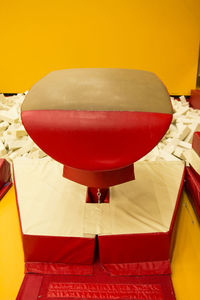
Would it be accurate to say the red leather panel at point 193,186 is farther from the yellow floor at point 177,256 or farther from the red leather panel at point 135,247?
the red leather panel at point 135,247

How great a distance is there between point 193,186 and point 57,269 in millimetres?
632

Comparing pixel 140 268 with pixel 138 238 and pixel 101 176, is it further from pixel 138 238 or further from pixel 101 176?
pixel 101 176

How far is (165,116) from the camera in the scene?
0.63m

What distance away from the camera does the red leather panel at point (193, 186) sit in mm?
969

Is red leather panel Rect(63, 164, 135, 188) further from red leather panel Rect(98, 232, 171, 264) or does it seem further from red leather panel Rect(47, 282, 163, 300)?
red leather panel Rect(47, 282, 163, 300)

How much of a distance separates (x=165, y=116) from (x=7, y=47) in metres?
3.20

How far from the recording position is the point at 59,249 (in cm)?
79

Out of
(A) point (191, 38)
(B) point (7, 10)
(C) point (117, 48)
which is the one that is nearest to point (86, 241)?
(C) point (117, 48)

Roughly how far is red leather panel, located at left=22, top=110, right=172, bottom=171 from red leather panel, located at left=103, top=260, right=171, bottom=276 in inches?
14.7

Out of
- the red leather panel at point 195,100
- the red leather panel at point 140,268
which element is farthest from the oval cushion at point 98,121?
the red leather panel at point 195,100

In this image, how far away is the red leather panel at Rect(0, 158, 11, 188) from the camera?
45.5 inches

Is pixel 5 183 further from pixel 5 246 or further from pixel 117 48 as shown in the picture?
pixel 117 48

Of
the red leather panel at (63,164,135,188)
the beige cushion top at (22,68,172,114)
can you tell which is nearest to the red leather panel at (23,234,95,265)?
the red leather panel at (63,164,135,188)

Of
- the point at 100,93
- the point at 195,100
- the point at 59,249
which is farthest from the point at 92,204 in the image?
→ the point at 195,100
